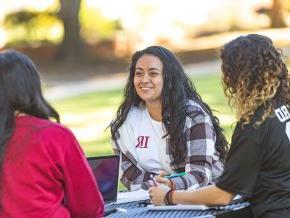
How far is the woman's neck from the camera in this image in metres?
4.43

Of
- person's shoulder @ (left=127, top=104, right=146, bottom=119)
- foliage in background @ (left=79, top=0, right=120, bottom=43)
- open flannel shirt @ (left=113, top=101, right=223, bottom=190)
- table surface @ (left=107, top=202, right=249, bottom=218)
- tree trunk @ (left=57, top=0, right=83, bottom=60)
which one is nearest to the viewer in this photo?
table surface @ (left=107, top=202, right=249, bottom=218)

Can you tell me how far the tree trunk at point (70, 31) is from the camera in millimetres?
22703

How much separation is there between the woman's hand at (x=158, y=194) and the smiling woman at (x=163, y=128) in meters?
0.46

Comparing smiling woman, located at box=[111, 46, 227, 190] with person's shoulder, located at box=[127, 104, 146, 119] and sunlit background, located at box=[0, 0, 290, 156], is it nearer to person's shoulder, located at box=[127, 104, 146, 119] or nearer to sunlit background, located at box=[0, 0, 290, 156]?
person's shoulder, located at box=[127, 104, 146, 119]

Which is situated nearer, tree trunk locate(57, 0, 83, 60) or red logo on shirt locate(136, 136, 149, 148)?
red logo on shirt locate(136, 136, 149, 148)

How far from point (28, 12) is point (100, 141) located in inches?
591

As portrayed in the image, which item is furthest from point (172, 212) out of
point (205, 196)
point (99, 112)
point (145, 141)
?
point (99, 112)

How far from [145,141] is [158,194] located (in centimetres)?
75

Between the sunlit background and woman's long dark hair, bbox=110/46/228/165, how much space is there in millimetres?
13205

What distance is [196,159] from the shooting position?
421cm

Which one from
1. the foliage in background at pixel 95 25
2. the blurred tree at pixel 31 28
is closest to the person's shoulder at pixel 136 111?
the foliage in background at pixel 95 25

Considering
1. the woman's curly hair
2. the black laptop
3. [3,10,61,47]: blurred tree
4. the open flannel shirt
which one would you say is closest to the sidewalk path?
[3,10,61,47]: blurred tree

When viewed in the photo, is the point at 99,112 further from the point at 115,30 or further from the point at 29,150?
the point at 115,30

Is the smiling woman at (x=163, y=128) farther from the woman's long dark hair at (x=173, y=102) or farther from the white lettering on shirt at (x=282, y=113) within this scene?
the white lettering on shirt at (x=282, y=113)
